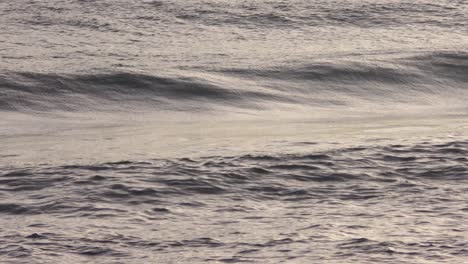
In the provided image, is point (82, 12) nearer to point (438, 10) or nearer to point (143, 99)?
point (143, 99)

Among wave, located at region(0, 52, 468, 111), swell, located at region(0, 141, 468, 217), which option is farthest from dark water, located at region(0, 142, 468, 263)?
wave, located at region(0, 52, 468, 111)

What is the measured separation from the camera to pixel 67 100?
34.8 ft

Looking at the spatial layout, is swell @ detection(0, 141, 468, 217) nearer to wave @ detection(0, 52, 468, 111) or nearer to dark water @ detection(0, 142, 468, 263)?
dark water @ detection(0, 142, 468, 263)

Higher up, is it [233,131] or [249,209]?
[249,209]

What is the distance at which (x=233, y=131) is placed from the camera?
29.8 feet

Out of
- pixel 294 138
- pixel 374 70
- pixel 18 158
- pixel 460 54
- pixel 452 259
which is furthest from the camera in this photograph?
pixel 460 54

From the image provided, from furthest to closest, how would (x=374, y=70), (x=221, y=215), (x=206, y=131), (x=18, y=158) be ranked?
(x=374, y=70) → (x=206, y=131) → (x=18, y=158) → (x=221, y=215)

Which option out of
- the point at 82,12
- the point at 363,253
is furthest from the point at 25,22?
the point at 363,253

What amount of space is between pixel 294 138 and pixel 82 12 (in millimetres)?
6201

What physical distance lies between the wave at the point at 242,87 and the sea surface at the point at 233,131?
0.03 m

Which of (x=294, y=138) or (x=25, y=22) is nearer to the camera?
(x=294, y=138)

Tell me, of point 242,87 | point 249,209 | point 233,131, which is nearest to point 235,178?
point 249,209

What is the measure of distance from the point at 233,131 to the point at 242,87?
7.03 feet

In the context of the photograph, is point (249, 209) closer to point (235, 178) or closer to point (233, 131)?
point (235, 178)
